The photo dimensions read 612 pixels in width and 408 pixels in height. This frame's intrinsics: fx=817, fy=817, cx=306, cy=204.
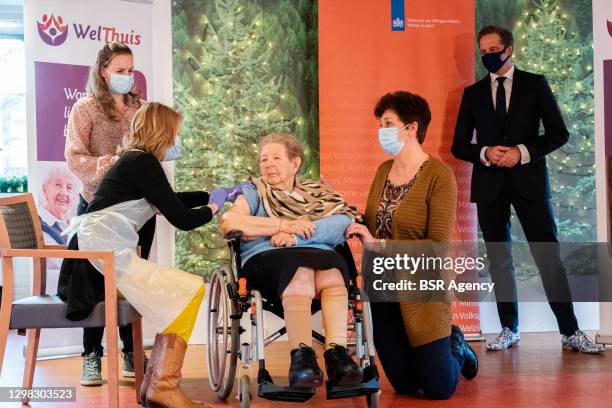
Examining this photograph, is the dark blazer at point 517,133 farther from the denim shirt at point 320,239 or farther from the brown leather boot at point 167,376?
the brown leather boot at point 167,376

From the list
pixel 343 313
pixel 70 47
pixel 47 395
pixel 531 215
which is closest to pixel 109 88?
pixel 70 47

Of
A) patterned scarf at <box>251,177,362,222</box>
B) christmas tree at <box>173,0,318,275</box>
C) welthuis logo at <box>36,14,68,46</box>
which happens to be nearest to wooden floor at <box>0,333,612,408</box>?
patterned scarf at <box>251,177,362,222</box>

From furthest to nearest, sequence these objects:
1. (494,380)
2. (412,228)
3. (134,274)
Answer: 1. (494,380)
2. (412,228)
3. (134,274)

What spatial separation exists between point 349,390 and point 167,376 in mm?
657

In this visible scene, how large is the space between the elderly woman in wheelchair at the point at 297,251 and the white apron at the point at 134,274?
0.98 ft

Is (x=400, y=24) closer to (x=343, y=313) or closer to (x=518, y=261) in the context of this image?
(x=518, y=261)

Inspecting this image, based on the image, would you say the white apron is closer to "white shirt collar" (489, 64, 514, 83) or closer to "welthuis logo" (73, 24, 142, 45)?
"welthuis logo" (73, 24, 142, 45)

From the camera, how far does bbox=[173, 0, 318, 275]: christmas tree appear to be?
4.90 metres

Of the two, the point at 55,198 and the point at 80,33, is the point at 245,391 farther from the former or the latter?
the point at 80,33

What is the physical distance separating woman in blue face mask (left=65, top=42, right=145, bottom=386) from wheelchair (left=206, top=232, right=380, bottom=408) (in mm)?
617

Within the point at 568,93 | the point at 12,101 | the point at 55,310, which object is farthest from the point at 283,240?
the point at 12,101

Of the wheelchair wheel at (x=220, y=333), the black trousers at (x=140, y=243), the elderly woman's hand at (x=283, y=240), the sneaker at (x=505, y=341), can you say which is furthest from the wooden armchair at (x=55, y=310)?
the sneaker at (x=505, y=341)

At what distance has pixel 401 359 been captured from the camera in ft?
11.2

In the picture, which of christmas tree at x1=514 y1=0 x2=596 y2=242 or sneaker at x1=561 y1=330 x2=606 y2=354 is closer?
sneaker at x1=561 y1=330 x2=606 y2=354
